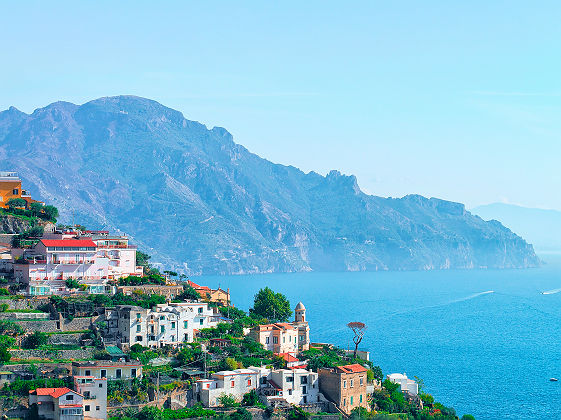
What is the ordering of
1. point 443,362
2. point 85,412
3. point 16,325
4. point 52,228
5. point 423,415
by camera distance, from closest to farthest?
point 85,412, point 16,325, point 423,415, point 52,228, point 443,362

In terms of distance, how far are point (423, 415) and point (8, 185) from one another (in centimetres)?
4117

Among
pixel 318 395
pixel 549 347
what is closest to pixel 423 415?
pixel 318 395

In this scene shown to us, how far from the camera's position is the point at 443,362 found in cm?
10481

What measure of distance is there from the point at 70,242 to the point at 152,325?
9.89 metres

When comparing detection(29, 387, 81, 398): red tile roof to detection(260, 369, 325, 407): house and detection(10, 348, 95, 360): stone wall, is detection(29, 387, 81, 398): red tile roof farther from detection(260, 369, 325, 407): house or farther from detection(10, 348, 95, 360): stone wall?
detection(260, 369, 325, 407): house

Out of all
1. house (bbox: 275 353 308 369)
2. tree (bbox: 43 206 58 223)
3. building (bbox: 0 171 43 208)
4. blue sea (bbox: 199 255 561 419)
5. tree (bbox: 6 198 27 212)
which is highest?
building (bbox: 0 171 43 208)

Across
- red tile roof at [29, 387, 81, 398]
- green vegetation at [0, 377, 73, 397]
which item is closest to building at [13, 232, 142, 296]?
green vegetation at [0, 377, 73, 397]

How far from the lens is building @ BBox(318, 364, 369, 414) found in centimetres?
5950

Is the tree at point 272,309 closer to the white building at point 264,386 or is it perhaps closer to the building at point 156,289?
the building at point 156,289

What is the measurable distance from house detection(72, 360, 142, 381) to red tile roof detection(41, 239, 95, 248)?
12.8 m

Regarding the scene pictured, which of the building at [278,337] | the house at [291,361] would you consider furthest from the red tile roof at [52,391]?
the building at [278,337]

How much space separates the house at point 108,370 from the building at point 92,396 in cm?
79

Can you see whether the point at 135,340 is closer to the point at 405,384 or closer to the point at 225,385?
the point at 225,385

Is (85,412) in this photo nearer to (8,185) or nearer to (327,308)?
(8,185)
